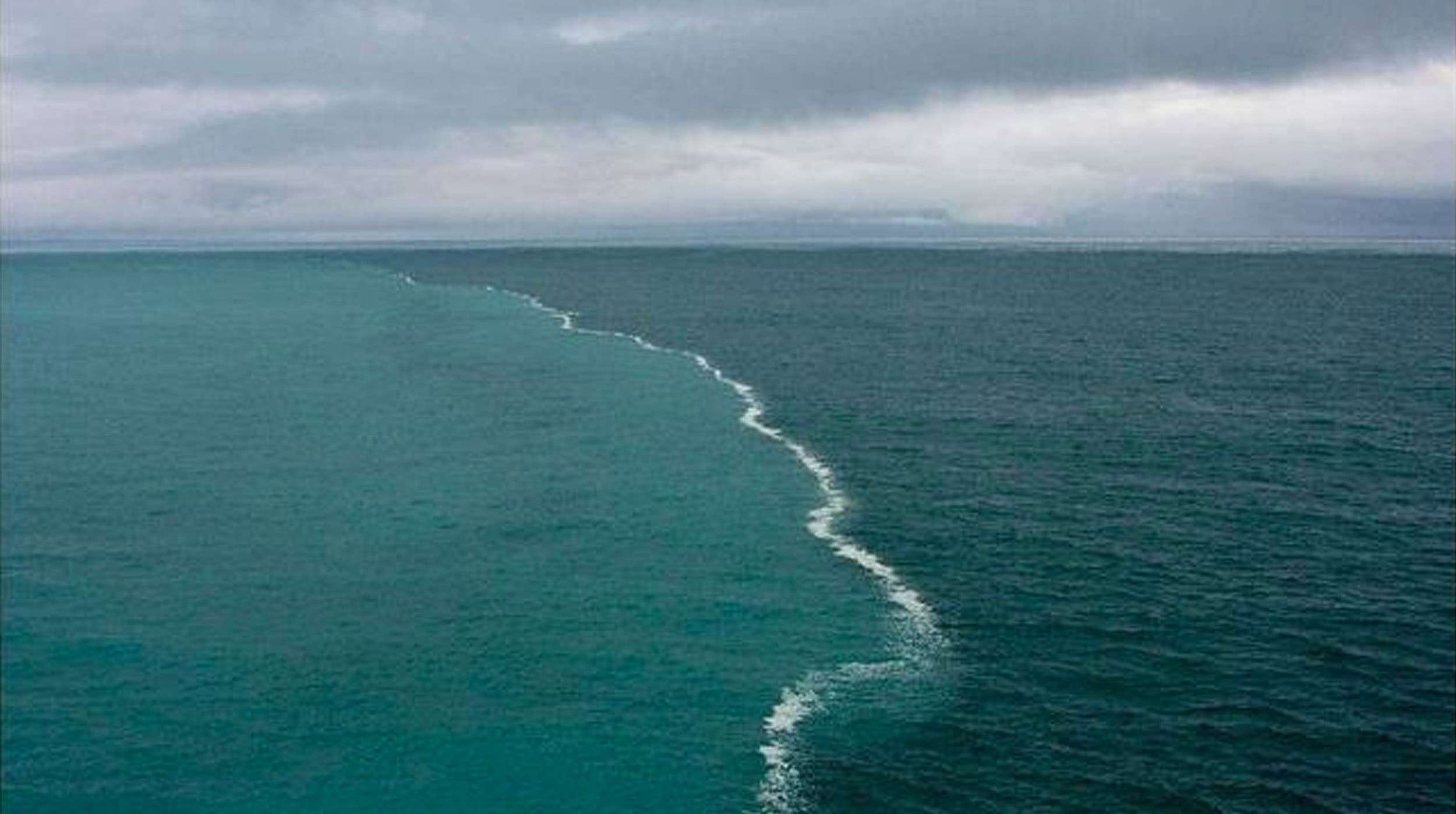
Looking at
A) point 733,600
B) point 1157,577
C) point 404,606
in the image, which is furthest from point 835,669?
point 404,606

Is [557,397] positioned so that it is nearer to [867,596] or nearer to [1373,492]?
[867,596]

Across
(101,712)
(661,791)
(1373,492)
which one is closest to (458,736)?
(661,791)

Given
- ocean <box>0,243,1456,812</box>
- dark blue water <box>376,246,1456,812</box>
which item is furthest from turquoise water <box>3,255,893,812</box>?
dark blue water <box>376,246,1456,812</box>

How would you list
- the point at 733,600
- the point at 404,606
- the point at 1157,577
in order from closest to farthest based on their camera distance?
the point at 404,606
the point at 733,600
the point at 1157,577

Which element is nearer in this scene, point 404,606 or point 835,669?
point 835,669

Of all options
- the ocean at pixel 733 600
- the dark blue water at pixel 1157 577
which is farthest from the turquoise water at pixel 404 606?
the dark blue water at pixel 1157 577

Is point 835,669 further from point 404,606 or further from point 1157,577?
point 404,606

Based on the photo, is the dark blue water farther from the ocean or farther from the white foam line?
the white foam line
